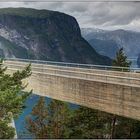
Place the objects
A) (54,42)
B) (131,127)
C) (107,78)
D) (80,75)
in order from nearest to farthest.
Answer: (107,78), (80,75), (131,127), (54,42)

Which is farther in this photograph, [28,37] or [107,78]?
[28,37]

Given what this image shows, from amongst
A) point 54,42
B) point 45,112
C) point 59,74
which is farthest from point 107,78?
point 54,42

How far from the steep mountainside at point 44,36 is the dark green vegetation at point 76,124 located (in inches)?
5234

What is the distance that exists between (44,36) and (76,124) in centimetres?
15914

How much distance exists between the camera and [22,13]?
186250 millimetres

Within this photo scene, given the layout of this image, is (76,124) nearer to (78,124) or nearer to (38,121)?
(78,124)

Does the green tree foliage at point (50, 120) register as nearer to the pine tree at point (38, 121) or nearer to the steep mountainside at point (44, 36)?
the pine tree at point (38, 121)

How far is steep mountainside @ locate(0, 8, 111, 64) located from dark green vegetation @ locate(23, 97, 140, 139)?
13294cm

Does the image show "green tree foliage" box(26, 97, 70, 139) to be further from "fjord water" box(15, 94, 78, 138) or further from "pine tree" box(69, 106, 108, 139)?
"fjord water" box(15, 94, 78, 138)

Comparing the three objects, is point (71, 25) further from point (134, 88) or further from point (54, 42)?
point (134, 88)

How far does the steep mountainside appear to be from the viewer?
563 ft

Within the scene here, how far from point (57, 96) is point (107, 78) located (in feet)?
15.0

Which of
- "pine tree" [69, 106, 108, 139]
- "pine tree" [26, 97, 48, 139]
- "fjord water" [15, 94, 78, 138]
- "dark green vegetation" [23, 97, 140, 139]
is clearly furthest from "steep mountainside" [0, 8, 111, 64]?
"pine tree" [69, 106, 108, 139]

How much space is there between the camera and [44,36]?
184625mm
